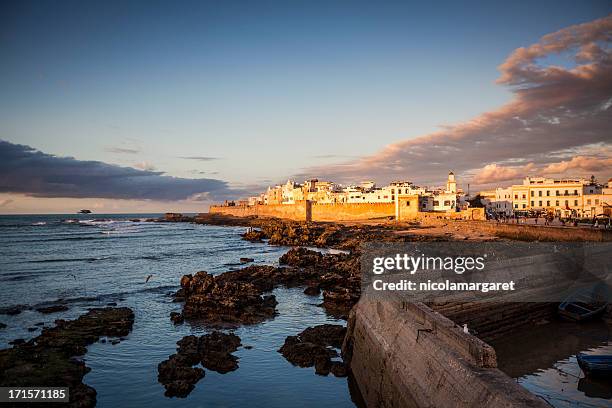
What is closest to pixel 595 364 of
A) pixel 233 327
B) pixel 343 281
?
pixel 233 327

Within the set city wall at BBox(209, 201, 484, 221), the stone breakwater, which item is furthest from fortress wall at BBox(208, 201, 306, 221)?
the stone breakwater

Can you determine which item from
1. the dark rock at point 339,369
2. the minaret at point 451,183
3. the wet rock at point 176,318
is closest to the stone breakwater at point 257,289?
the wet rock at point 176,318

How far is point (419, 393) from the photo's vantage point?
8812 mm

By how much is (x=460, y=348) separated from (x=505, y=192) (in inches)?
3099

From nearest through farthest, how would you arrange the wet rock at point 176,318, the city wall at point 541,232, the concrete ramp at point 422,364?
the concrete ramp at point 422,364, the wet rock at point 176,318, the city wall at point 541,232

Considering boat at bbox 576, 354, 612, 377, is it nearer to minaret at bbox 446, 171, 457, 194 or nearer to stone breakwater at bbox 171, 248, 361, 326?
stone breakwater at bbox 171, 248, 361, 326

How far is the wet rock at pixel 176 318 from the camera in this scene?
64.2ft

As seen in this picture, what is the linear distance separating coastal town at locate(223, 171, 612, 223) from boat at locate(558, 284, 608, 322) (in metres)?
35.0

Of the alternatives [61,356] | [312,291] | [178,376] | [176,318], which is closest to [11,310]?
[176,318]

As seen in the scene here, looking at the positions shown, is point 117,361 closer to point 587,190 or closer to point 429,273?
point 429,273

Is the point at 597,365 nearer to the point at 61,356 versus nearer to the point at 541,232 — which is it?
the point at 61,356

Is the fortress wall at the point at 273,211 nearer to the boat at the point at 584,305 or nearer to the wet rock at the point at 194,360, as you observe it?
the boat at the point at 584,305

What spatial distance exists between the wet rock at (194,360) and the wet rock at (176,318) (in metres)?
3.29

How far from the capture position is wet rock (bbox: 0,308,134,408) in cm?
1217
